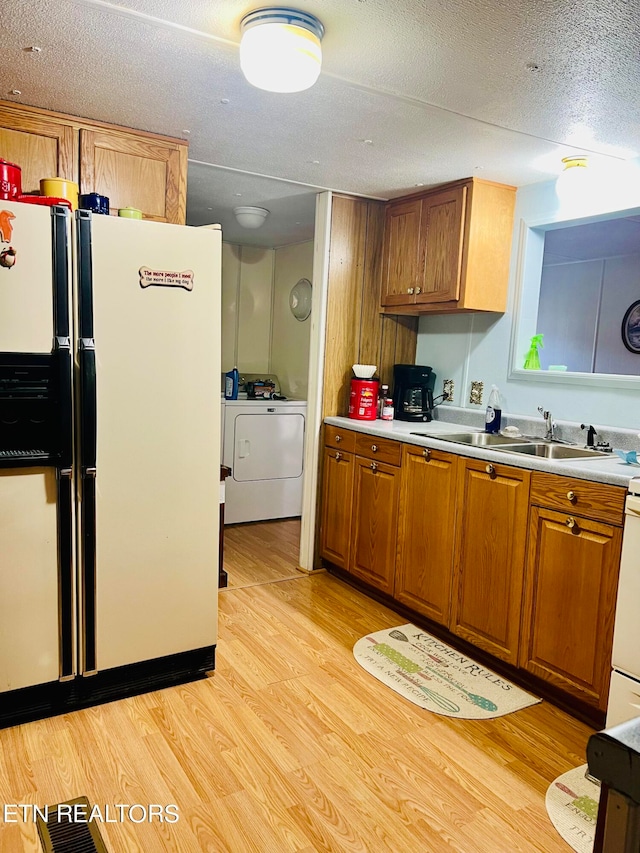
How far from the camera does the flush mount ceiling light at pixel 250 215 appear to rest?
13.4ft

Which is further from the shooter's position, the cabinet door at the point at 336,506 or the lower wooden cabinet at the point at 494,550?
the cabinet door at the point at 336,506

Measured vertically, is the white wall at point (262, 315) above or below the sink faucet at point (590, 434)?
above

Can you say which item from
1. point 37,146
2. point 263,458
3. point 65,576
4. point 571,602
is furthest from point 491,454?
point 263,458

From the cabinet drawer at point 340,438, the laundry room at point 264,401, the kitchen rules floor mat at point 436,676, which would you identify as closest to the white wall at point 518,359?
the cabinet drawer at point 340,438

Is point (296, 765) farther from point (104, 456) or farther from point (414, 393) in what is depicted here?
point (414, 393)

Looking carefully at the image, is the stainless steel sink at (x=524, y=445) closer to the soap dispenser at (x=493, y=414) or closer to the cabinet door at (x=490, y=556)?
the soap dispenser at (x=493, y=414)

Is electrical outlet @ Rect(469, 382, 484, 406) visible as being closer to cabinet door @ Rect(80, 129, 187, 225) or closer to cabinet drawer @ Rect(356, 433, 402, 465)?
cabinet drawer @ Rect(356, 433, 402, 465)

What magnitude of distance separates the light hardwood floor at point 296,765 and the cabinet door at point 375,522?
71 cm

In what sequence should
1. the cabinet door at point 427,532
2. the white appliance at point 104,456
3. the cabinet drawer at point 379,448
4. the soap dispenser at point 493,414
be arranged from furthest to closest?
1. the soap dispenser at point 493,414
2. the cabinet drawer at point 379,448
3. the cabinet door at point 427,532
4. the white appliance at point 104,456

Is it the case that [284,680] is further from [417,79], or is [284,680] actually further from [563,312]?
[563,312]

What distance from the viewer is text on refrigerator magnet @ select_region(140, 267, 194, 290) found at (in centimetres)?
220

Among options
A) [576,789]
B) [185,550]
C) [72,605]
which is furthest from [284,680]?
[576,789]

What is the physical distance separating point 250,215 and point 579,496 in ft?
9.45

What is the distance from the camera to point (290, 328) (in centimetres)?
540
